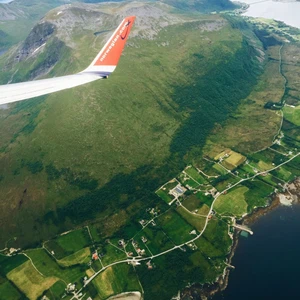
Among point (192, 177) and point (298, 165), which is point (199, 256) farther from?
point (298, 165)

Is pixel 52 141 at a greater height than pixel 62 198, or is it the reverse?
pixel 52 141

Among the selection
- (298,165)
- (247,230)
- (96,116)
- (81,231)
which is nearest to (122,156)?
(96,116)

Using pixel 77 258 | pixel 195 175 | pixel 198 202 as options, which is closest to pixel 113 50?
Result: pixel 77 258

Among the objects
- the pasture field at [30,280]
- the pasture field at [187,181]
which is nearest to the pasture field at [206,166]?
the pasture field at [187,181]

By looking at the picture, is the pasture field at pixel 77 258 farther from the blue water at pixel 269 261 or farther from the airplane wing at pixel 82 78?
the airplane wing at pixel 82 78

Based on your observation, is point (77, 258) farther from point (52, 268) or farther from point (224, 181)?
point (224, 181)

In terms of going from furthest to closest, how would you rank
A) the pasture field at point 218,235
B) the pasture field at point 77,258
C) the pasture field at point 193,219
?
the pasture field at point 193,219, the pasture field at point 218,235, the pasture field at point 77,258

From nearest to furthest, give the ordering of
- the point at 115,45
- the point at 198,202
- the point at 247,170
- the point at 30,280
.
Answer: the point at 115,45 → the point at 30,280 → the point at 198,202 → the point at 247,170
